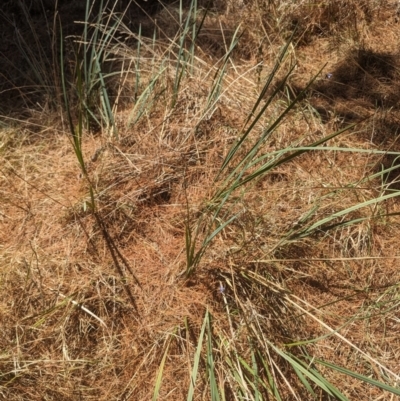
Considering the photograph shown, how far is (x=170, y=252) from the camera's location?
197cm

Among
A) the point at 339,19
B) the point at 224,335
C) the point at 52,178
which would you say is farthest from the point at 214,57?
the point at 224,335

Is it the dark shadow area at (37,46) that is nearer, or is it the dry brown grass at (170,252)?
the dry brown grass at (170,252)

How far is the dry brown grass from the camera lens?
1735mm

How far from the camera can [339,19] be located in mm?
2924

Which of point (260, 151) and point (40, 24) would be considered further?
point (40, 24)

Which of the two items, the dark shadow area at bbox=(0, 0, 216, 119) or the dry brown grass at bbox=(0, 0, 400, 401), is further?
the dark shadow area at bbox=(0, 0, 216, 119)

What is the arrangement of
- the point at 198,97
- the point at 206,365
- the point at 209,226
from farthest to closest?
1. the point at 198,97
2. the point at 209,226
3. the point at 206,365

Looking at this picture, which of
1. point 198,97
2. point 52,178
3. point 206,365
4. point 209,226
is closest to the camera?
point 206,365

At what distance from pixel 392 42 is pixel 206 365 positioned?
2.17 m

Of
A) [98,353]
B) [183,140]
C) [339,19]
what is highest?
[339,19]

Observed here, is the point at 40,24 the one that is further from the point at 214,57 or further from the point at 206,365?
the point at 206,365

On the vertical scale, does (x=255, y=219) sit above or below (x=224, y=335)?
above

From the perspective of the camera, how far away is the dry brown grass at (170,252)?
5.69ft

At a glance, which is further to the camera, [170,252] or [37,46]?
[37,46]
